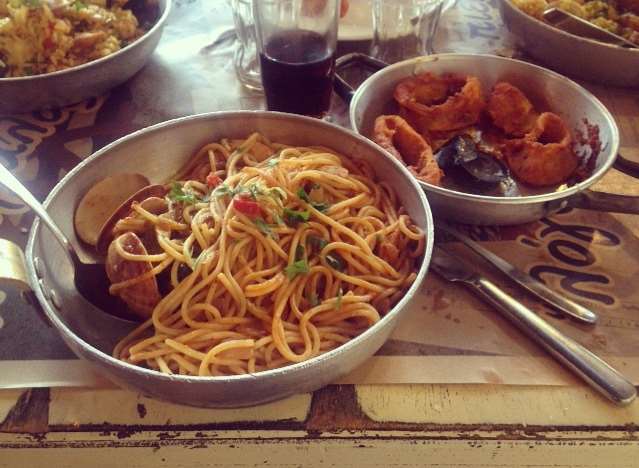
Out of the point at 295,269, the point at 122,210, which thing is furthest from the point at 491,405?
the point at 122,210

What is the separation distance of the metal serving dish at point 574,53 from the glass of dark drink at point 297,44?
625mm

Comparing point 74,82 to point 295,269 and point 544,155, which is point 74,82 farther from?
point 544,155

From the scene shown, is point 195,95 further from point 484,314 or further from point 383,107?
point 484,314

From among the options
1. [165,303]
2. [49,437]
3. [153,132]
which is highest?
[153,132]

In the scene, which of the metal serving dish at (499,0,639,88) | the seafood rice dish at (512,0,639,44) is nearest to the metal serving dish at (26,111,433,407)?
the metal serving dish at (499,0,639,88)

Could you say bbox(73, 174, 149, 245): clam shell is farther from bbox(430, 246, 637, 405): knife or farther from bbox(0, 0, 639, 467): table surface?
bbox(430, 246, 637, 405): knife

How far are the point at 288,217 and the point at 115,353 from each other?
0.36 metres

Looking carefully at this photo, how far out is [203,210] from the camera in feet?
3.38

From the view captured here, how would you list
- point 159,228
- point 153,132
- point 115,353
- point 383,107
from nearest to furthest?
1. point 115,353
2. point 159,228
3. point 153,132
4. point 383,107

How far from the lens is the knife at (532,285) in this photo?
990mm

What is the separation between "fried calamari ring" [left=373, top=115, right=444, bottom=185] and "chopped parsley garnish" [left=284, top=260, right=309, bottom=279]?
1.24 feet

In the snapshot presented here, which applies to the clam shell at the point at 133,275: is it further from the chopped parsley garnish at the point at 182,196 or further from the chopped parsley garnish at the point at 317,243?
the chopped parsley garnish at the point at 317,243

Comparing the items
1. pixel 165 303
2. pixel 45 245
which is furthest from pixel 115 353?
pixel 45 245

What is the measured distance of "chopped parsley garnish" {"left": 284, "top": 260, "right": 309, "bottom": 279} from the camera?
935 millimetres
